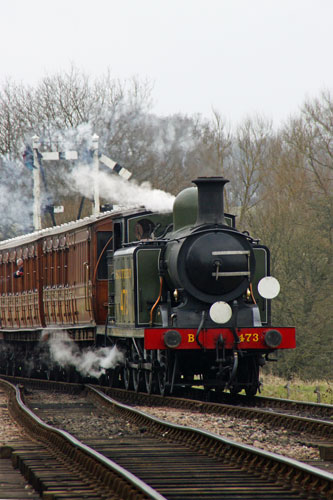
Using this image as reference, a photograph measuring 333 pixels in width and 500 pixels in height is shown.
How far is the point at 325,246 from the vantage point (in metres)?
27.8

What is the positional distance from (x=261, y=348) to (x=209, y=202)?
2.20m

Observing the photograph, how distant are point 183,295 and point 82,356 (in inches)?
202

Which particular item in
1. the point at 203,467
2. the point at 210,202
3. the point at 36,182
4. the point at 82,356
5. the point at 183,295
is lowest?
the point at 203,467

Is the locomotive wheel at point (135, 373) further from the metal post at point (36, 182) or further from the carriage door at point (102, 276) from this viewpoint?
the metal post at point (36, 182)

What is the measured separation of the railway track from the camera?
612 cm

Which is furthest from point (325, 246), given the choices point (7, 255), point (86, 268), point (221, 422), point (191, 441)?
point (191, 441)

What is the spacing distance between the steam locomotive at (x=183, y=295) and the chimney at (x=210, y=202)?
14 millimetres

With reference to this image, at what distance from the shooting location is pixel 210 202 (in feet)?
43.2

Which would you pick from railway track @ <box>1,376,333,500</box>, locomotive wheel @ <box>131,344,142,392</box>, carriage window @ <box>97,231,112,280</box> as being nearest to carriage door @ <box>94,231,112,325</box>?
carriage window @ <box>97,231,112,280</box>

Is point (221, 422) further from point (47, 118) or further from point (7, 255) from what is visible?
point (47, 118)

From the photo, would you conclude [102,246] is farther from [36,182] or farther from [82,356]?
[36,182]

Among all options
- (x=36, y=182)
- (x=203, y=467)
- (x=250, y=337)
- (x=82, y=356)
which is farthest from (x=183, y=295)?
(x=36, y=182)

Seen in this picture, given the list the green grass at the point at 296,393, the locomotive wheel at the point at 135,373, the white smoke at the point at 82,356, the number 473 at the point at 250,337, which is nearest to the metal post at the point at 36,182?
the white smoke at the point at 82,356

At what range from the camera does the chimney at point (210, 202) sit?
42.9 feet
